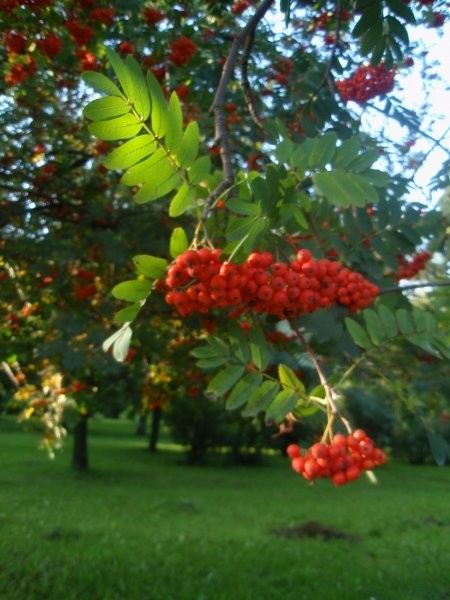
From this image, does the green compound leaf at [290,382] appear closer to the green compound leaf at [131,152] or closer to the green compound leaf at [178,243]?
the green compound leaf at [178,243]

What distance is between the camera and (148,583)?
565cm

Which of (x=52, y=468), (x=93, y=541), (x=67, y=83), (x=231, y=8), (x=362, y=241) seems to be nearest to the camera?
(x=362, y=241)

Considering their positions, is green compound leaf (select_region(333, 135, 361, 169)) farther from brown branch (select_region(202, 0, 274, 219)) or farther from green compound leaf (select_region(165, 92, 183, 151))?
green compound leaf (select_region(165, 92, 183, 151))

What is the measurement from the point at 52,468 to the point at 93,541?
1195 centimetres

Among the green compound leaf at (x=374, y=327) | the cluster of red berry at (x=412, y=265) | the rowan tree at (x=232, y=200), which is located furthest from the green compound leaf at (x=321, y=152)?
the cluster of red berry at (x=412, y=265)

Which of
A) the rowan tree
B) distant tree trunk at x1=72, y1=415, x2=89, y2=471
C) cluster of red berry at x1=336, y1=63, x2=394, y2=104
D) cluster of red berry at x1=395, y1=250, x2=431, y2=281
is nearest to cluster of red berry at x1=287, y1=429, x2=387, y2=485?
the rowan tree

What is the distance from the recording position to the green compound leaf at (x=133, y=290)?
5.88 feet

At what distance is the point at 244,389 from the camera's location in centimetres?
187

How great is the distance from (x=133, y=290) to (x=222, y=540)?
692 cm

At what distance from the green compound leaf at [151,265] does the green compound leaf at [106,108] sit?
1.24 feet

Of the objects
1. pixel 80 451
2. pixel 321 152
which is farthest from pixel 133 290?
pixel 80 451

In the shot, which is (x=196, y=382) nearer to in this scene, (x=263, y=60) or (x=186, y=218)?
(x=186, y=218)

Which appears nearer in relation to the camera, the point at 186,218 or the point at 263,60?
the point at 186,218

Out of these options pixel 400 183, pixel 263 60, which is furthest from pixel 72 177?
pixel 400 183
